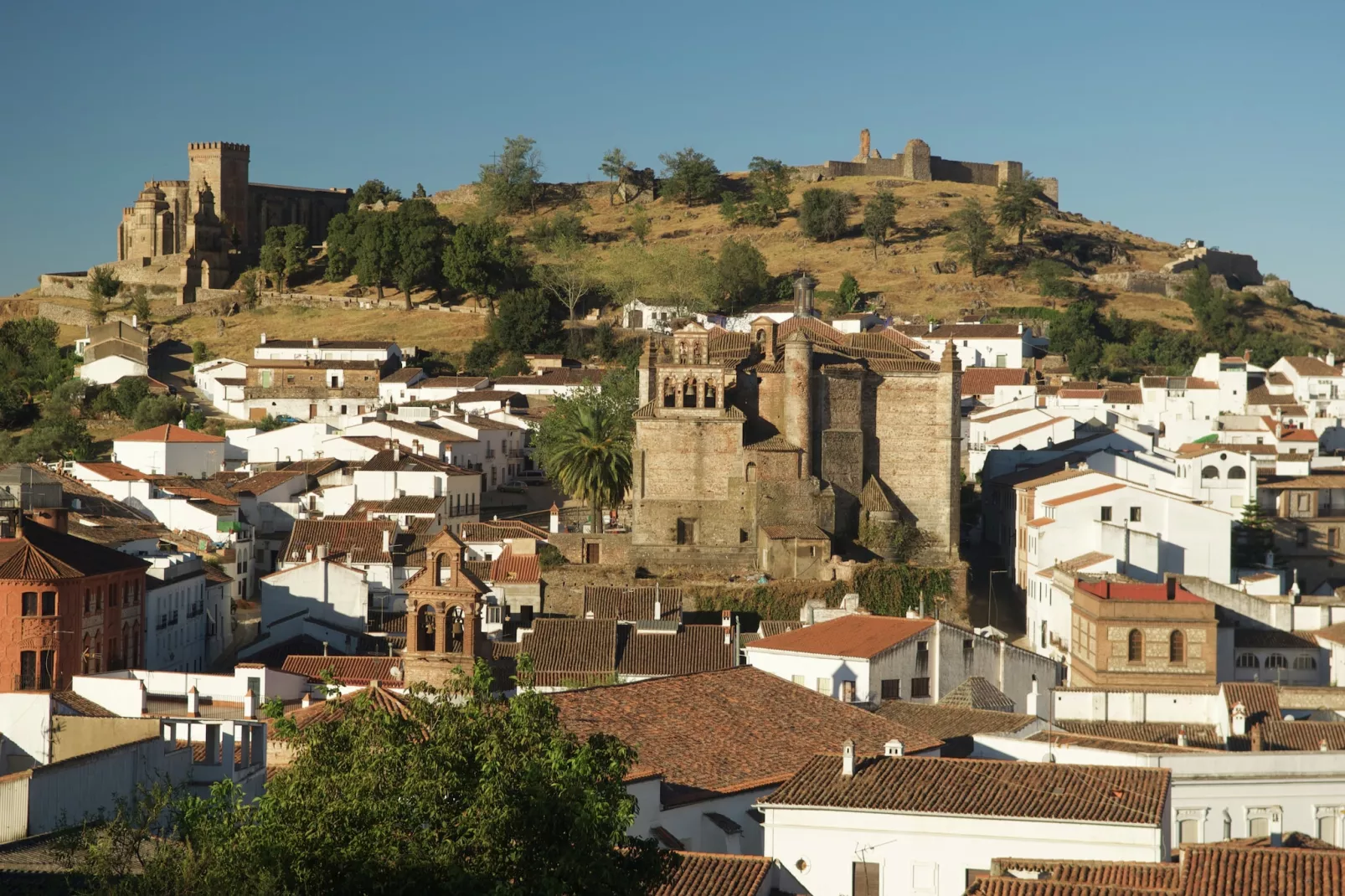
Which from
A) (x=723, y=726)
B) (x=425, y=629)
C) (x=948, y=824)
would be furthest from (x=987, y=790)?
(x=425, y=629)

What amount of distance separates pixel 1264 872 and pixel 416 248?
80778 mm

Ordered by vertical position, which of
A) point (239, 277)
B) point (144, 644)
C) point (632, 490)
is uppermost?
point (239, 277)

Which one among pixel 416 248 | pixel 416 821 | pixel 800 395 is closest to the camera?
pixel 416 821

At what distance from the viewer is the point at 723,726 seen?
2753cm

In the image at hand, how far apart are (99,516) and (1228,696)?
31.1 metres

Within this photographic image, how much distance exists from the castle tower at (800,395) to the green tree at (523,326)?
40.0 meters

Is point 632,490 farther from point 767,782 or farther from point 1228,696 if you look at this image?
point 767,782

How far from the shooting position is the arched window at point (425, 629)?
3037 centimetres

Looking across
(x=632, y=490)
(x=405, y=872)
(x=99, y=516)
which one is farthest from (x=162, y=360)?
(x=405, y=872)

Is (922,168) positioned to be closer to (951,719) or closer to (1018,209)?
(1018,209)

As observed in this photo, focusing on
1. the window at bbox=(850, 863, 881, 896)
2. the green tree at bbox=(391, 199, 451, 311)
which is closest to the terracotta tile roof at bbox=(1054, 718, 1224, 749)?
the window at bbox=(850, 863, 881, 896)

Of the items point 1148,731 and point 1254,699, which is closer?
point 1148,731

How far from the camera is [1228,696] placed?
105 ft

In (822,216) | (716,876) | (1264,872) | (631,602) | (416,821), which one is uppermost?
(822,216)
